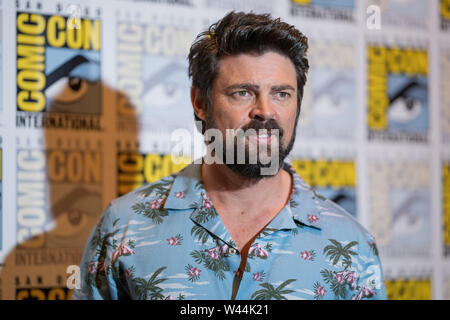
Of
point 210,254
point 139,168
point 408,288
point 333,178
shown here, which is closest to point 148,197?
point 210,254

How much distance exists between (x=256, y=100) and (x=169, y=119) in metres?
0.42

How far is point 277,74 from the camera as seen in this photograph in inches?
42.0

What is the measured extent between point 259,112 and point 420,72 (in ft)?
2.87

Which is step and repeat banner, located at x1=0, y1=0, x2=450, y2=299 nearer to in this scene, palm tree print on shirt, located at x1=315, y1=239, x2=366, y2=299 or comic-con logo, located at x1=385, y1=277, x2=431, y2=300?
comic-con logo, located at x1=385, y1=277, x2=431, y2=300

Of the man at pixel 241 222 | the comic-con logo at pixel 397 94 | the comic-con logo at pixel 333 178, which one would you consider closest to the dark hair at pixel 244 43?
the man at pixel 241 222

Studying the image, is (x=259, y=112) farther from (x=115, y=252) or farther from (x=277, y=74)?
(x=115, y=252)

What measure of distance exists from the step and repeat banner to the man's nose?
0.42m

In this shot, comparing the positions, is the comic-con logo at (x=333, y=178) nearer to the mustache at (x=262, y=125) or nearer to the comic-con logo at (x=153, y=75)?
the comic-con logo at (x=153, y=75)

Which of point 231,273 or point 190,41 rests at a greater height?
point 190,41

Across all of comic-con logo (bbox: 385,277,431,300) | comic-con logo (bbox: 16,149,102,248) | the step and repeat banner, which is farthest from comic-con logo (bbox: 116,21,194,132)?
comic-con logo (bbox: 385,277,431,300)

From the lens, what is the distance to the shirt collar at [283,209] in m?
1.07

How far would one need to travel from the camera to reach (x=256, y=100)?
106 cm

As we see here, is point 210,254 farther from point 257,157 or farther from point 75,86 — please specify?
point 75,86

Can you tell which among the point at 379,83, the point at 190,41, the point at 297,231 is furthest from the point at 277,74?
the point at 379,83
